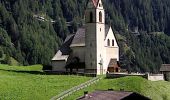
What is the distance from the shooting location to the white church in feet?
314

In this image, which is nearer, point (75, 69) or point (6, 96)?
point (6, 96)

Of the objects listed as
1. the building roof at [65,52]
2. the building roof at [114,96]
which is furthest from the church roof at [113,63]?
the building roof at [114,96]

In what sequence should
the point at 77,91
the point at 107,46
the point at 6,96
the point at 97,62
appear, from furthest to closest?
the point at 107,46 < the point at 97,62 < the point at 77,91 < the point at 6,96

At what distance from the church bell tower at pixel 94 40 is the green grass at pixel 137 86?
1353 cm

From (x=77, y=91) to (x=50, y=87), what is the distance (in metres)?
4.48

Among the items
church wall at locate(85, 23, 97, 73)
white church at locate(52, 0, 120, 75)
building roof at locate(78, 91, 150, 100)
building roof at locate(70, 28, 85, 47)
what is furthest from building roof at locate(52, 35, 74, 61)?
building roof at locate(78, 91, 150, 100)

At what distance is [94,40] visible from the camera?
95.5 meters

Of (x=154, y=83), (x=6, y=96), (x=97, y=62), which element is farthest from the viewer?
(x=97, y=62)

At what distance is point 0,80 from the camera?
77188 mm

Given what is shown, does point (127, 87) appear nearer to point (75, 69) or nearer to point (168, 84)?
point (168, 84)

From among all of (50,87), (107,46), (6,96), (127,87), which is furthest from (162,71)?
(6,96)

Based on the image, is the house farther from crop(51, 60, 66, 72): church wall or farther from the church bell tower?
crop(51, 60, 66, 72): church wall

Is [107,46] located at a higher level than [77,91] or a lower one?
higher

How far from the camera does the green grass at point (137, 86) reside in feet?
247
